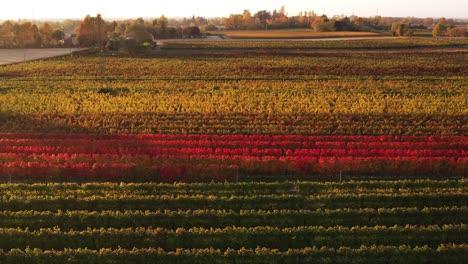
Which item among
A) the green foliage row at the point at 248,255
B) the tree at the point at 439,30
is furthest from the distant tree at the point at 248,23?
the green foliage row at the point at 248,255

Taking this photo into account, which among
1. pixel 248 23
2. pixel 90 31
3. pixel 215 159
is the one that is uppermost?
pixel 248 23

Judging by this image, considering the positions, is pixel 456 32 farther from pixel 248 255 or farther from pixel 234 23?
pixel 248 255

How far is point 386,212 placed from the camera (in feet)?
54.9

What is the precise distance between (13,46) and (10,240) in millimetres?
76132

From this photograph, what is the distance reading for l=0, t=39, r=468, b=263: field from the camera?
1498 cm

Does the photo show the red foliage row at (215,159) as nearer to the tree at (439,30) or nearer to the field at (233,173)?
the field at (233,173)

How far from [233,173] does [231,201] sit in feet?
10.5

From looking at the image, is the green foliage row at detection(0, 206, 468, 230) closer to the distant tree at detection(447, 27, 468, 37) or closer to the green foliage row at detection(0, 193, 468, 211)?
the green foliage row at detection(0, 193, 468, 211)

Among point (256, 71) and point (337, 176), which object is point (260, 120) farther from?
point (256, 71)

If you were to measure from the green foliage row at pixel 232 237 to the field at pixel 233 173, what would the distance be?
0.04 metres

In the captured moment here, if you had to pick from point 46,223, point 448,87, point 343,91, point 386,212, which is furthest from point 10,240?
point 448,87

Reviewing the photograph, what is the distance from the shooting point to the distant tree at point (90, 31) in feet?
268

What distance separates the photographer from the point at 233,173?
20.7 m

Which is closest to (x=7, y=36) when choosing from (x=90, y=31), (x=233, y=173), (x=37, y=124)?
(x=90, y=31)
